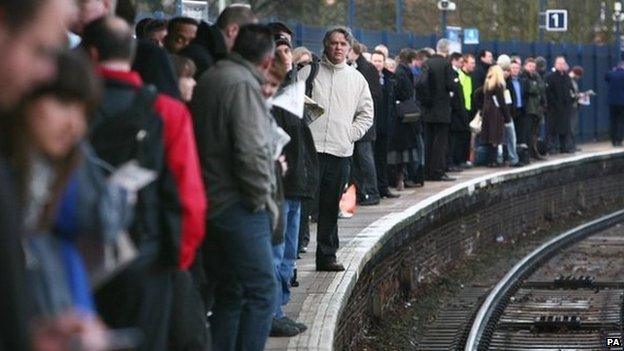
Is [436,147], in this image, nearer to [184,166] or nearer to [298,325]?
[298,325]

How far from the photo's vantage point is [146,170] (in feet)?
19.4

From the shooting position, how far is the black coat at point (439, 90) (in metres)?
23.1

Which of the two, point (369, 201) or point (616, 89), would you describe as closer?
point (369, 201)

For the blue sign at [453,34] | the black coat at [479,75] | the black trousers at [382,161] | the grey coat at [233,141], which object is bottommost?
the black trousers at [382,161]

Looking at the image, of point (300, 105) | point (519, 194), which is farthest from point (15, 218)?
point (519, 194)

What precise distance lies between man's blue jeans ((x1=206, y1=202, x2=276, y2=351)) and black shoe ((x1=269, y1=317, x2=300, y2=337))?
1921 mm

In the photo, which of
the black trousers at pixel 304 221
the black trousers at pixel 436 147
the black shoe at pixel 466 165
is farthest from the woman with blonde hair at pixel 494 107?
the black trousers at pixel 304 221

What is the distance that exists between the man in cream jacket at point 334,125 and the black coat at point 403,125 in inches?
318

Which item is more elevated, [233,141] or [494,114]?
[233,141]

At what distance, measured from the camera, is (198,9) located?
15.7 metres

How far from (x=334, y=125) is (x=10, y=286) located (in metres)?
8.98

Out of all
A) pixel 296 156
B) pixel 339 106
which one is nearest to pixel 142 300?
pixel 296 156

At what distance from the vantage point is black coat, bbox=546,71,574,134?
104 ft

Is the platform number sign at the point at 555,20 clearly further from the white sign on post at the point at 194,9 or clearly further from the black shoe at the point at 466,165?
the white sign on post at the point at 194,9
